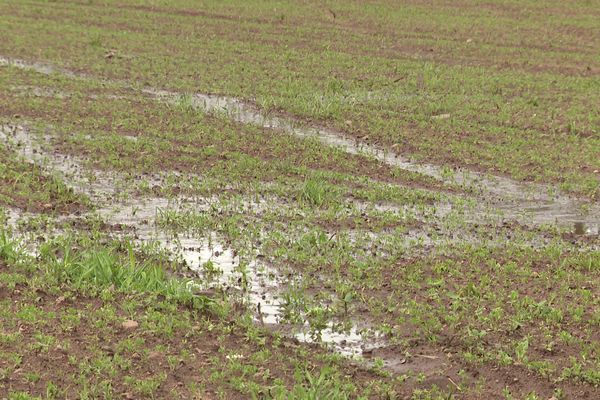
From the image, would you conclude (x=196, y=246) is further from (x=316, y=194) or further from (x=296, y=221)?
(x=316, y=194)

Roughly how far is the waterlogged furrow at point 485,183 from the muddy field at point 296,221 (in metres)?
0.05

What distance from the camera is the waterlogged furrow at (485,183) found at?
520 inches

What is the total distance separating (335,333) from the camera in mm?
9102

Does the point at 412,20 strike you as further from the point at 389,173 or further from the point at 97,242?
the point at 97,242

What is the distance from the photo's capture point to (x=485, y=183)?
14.6m

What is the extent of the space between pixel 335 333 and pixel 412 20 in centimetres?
2045

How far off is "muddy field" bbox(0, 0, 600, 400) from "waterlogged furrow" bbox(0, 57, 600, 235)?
0.05m

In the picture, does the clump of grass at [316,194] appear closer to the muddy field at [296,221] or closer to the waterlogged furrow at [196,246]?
the muddy field at [296,221]

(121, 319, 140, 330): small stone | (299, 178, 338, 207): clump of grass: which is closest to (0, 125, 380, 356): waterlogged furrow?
(299, 178, 338, 207): clump of grass

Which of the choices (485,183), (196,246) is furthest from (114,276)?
(485,183)

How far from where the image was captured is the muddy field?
8312 mm

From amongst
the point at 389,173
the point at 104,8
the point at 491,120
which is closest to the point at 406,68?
the point at 491,120

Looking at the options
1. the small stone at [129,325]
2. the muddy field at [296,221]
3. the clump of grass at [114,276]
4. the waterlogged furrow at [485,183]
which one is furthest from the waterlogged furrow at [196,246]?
the waterlogged furrow at [485,183]

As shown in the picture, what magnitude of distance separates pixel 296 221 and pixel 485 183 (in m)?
3.65
